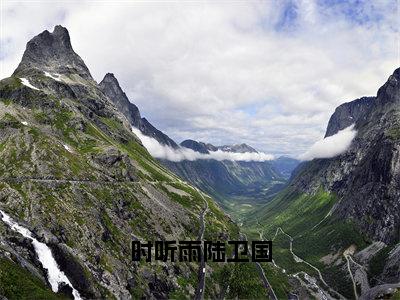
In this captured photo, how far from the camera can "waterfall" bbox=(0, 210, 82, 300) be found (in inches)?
5389

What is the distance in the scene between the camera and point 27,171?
199375mm

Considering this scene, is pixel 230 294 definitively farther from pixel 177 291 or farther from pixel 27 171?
pixel 27 171

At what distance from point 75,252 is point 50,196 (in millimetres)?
34075

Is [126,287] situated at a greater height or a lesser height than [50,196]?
lesser

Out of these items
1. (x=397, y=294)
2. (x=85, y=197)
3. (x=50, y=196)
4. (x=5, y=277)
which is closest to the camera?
(x=5, y=277)

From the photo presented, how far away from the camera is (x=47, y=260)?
466 feet

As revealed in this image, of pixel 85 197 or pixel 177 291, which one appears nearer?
pixel 177 291

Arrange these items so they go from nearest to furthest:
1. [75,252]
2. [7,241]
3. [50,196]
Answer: [7,241], [75,252], [50,196]

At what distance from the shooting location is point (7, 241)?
448 ft

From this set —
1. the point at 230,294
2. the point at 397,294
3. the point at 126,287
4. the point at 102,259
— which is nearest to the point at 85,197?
the point at 102,259

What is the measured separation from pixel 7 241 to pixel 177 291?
7687 cm

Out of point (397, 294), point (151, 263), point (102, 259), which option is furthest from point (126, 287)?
point (397, 294)

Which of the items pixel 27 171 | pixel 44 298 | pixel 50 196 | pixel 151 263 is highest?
pixel 27 171

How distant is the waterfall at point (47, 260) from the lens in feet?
449
